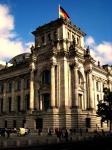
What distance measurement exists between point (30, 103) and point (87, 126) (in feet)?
50.2

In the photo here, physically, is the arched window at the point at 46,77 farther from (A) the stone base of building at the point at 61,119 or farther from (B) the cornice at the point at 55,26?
(B) the cornice at the point at 55,26

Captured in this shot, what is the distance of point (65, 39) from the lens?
59.3m

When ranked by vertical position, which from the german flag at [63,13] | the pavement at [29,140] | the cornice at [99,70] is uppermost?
the german flag at [63,13]

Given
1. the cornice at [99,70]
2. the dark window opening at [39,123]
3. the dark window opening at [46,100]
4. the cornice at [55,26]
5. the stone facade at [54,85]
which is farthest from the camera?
the cornice at [99,70]

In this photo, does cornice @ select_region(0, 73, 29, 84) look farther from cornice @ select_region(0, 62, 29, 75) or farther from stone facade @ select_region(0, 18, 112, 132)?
cornice @ select_region(0, 62, 29, 75)

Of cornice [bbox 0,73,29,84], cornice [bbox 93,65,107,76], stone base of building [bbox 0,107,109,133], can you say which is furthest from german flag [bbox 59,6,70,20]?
stone base of building [bbox 0,107,109,133]

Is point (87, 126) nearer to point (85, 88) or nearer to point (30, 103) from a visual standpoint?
point (85, 88)

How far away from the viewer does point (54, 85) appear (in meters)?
55.0

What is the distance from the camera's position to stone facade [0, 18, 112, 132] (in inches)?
2101

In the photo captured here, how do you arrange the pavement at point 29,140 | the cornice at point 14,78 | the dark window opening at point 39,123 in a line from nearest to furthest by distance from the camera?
the pavement at point 29,140 < the dark window opening at point 39,123 < the cornice at point 14,78

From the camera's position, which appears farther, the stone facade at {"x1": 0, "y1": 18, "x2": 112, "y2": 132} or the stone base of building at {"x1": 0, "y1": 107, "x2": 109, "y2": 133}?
the stone facade at {"x1": 0, "y1": 18, "x2": 112, "y2": 132}

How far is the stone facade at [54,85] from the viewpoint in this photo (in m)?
53.4

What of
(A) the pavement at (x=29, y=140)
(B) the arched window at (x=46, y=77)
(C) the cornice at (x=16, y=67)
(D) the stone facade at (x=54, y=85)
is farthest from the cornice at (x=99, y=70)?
(A) the pavement at (x=29, y=140)

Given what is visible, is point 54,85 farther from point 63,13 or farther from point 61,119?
point 63,13
